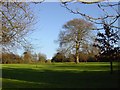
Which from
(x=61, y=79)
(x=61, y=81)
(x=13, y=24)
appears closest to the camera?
(x=13, y=24)

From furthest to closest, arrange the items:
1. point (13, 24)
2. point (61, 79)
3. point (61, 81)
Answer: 1. point (61, 79)
2. point (61, 81)
3. point (13, 24)

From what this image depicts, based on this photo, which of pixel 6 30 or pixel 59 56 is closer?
pixel 6 30

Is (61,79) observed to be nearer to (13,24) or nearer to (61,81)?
(61,81)

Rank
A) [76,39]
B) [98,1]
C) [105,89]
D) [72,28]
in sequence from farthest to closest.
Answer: [72,28]
[76,39]
[105,89]
[98,1]

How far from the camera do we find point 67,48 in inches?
2178

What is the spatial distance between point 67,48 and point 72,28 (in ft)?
17.7

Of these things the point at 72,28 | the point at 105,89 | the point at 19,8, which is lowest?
the point at 105,89

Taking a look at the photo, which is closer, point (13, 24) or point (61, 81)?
point (13, 24)

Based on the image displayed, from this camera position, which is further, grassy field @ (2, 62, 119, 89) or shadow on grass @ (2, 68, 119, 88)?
grassy field @ (2, 62, 119, 89)

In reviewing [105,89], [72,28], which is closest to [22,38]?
[105,89]

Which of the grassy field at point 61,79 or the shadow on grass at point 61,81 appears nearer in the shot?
the shadow on grass at point 61,81

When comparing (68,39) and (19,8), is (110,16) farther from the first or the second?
(68,39)

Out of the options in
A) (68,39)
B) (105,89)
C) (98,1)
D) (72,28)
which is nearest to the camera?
(98,1)

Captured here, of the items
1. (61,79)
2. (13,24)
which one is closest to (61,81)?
(61,79)
